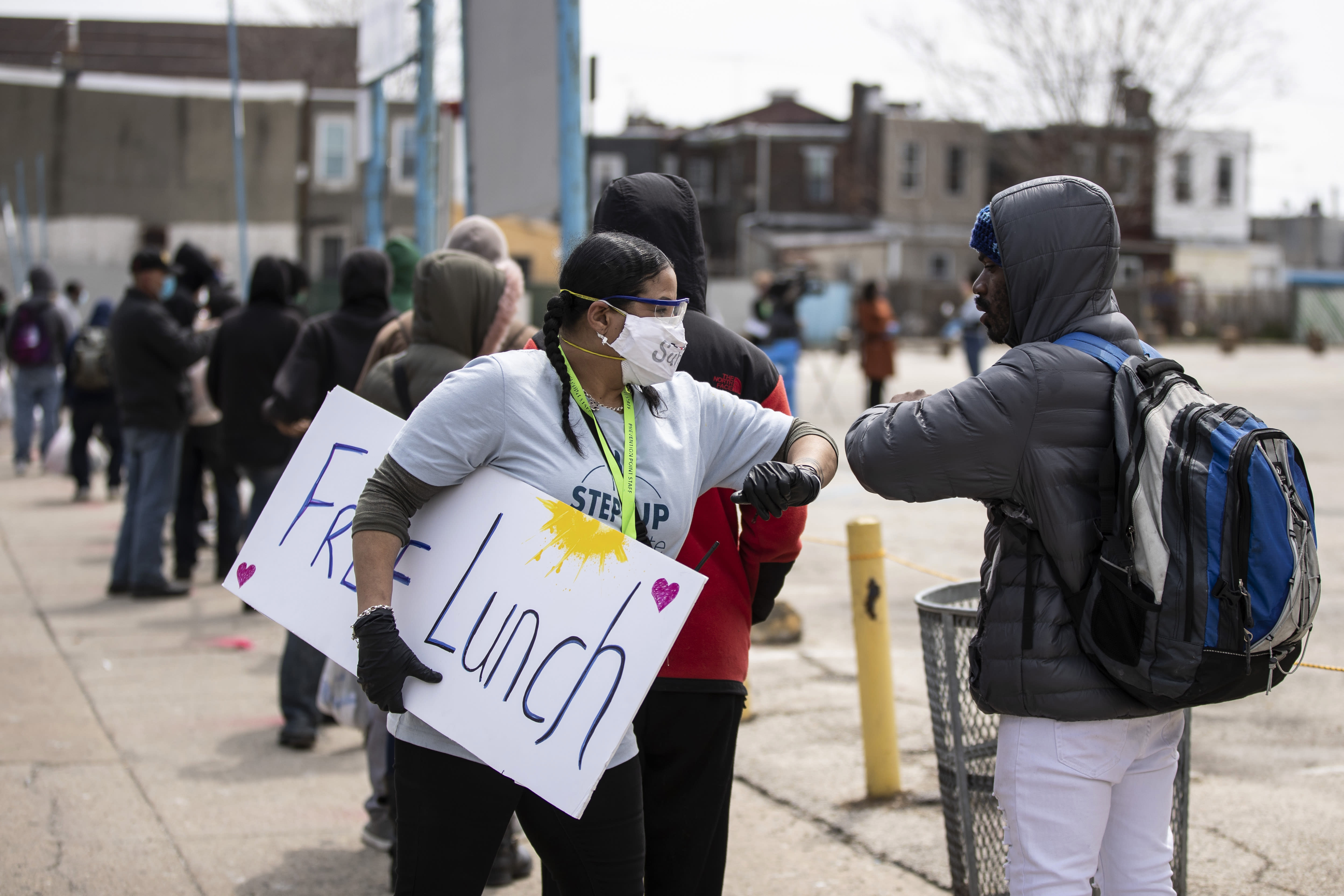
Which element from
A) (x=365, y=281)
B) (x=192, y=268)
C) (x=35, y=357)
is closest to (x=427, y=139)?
(x=192, y=268)

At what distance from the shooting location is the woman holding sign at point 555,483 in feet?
8.26

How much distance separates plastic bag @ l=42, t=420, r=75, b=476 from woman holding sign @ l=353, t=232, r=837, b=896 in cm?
1179

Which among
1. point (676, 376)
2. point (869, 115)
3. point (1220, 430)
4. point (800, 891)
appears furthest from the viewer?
point (869, 115)

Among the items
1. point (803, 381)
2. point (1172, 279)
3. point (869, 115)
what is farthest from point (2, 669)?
point (869, 115)

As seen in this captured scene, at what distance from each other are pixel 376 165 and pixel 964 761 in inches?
352

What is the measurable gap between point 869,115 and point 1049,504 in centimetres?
4978

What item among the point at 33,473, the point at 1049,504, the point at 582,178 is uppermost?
the point at 582,178

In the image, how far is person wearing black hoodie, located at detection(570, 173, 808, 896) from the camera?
113 inches

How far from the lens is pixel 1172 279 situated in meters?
41.8

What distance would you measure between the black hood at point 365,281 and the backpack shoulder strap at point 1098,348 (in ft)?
12.2

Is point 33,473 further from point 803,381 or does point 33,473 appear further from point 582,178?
point 803,381

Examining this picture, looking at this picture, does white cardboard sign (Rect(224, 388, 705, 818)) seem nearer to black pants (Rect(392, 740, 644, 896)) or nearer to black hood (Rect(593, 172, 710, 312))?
black pants (Rect(392, 740, 644, 896))

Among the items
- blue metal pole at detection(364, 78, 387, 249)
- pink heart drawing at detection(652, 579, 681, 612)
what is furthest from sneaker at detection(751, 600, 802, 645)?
blue metal pole at detection(364, 78, 387, 249)

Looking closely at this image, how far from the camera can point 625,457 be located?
101 inches
